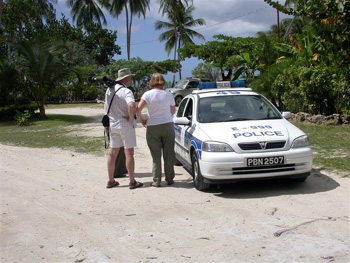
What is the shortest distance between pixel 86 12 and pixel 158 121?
4709 centimetres

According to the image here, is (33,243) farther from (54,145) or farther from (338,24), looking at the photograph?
(338,24)

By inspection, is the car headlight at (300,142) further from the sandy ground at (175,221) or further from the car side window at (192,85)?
the car side window at (192,85)

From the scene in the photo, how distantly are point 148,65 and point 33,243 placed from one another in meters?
34.0

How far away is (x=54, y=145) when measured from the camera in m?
12.9

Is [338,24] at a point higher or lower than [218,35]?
lower

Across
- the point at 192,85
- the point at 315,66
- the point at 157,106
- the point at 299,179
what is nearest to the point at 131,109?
the point at 157,106

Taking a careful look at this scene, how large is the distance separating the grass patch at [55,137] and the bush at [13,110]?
104 cm

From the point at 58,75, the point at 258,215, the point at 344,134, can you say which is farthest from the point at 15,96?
the point at 258,215

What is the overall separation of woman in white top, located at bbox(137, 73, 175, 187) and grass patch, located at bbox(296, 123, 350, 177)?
300 centimetres

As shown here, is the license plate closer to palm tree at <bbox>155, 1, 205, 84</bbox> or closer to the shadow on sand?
the shadow on sand

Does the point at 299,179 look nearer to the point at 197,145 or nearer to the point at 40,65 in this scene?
the point at 197,145

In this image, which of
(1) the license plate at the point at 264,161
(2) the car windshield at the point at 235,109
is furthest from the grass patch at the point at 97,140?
(1) the license plate at the point at 264,161

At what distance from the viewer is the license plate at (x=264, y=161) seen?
5980mm

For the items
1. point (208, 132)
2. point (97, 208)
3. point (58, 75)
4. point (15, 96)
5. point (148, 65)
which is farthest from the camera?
point (148, 65)
